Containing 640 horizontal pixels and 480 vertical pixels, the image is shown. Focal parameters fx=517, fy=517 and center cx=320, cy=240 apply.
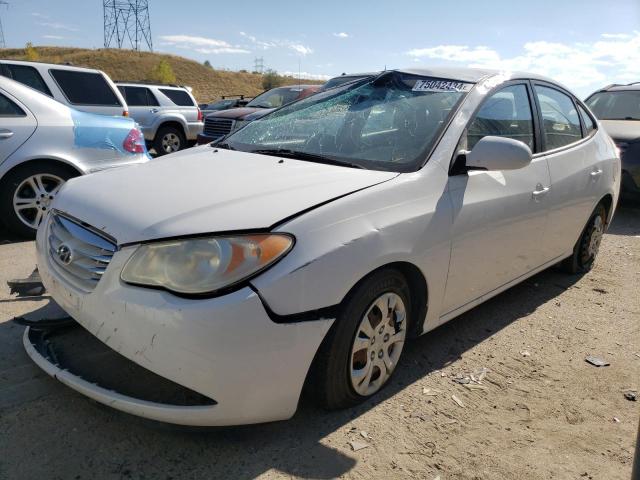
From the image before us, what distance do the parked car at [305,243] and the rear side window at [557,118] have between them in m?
0.10

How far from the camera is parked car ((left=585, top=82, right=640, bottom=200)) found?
23.1ft

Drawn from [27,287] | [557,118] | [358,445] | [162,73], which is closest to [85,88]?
[27,287]

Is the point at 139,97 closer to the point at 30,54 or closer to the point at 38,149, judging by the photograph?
the point at 38,149

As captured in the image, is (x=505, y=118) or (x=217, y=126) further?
(x=217, y=126)

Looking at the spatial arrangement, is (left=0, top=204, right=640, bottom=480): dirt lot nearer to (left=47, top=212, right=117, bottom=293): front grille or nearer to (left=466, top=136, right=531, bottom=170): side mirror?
(left=47, top=212, right=117, bottom=293): front grille

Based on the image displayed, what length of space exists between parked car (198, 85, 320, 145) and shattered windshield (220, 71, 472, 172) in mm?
5464

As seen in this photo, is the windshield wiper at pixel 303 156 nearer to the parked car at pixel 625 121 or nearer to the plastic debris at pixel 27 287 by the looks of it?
the plastic debris at pixel 27 287

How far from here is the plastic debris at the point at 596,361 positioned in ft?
10.4

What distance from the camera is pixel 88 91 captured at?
301 inches

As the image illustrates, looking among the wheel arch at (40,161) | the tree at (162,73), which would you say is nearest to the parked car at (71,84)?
the wheel arch at (40,161)

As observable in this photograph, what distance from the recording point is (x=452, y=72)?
3.38 meters

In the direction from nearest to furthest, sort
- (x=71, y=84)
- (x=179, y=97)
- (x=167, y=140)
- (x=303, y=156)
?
(x=303, y=156)
(x=71, y=84)
(x=167, y=140)
(x=179, y=97)

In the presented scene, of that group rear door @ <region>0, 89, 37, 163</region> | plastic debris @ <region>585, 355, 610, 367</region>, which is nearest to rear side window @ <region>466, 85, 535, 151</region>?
plastic debris @ <region>585, 355, 610, 367</region>

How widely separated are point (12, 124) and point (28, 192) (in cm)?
63
